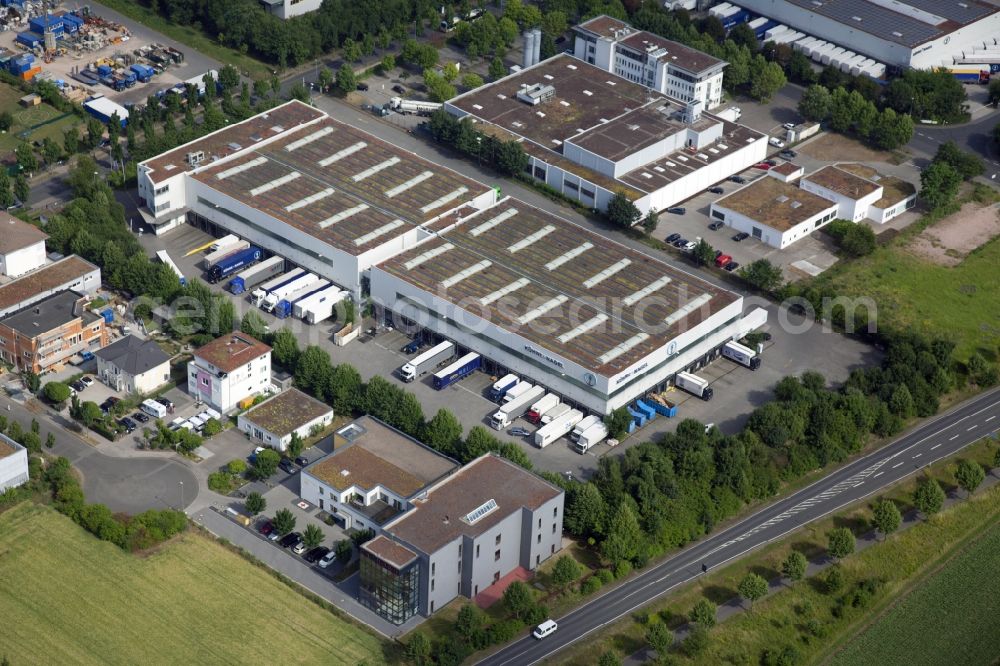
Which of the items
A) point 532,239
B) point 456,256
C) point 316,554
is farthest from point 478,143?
point 316,554

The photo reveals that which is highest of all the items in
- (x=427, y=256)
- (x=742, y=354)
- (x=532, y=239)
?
(x=427, y=256)

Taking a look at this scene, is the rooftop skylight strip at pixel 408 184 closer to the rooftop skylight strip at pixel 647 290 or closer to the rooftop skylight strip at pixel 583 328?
the rooftop skylight strip at pixel 647 290

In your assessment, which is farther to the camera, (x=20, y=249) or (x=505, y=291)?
(x=20, y=249)

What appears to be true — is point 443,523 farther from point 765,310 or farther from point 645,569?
point 765,310

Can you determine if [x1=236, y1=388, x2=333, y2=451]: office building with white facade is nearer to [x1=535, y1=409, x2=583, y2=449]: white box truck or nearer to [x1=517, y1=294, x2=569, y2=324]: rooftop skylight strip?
[x1=535, y1=409, x2=583, y2=449]: white box truck

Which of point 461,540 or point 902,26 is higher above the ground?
point 902,26

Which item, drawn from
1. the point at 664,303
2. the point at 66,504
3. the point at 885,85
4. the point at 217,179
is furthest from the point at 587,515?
the point at 885,85

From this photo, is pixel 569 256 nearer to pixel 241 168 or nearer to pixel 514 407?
pixel 514 407
